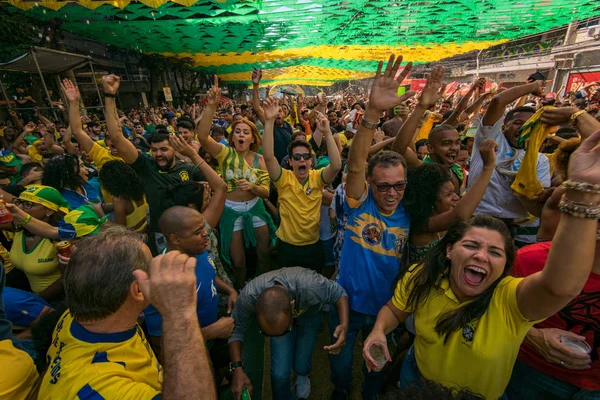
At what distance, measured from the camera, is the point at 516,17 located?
9.23 meters

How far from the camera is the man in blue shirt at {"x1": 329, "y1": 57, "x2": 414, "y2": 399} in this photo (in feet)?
6.15

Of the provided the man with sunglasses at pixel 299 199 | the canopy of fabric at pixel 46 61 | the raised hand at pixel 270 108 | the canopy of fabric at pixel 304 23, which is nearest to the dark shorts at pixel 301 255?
the man with sunglasses at pixel 299 199

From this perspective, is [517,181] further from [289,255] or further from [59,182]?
[59,182]

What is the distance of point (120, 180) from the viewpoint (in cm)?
285

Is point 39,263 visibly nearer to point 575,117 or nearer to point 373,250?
point 373,250

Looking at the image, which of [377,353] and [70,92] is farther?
[70,92]

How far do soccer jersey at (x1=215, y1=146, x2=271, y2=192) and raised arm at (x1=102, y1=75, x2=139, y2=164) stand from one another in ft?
2.99

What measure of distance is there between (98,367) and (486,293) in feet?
5.31

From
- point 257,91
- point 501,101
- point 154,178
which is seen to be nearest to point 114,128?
point 154,178

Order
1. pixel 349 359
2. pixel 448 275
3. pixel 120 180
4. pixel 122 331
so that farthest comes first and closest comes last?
pixel 120 180
pixel 349 359
pixel 448 275
pixel 122 331

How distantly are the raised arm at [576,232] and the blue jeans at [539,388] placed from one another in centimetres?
77

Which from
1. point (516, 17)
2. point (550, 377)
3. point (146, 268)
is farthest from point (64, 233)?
point (516, 17)

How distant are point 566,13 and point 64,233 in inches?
537

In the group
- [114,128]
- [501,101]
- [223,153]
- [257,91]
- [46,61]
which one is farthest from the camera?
[46,61]
